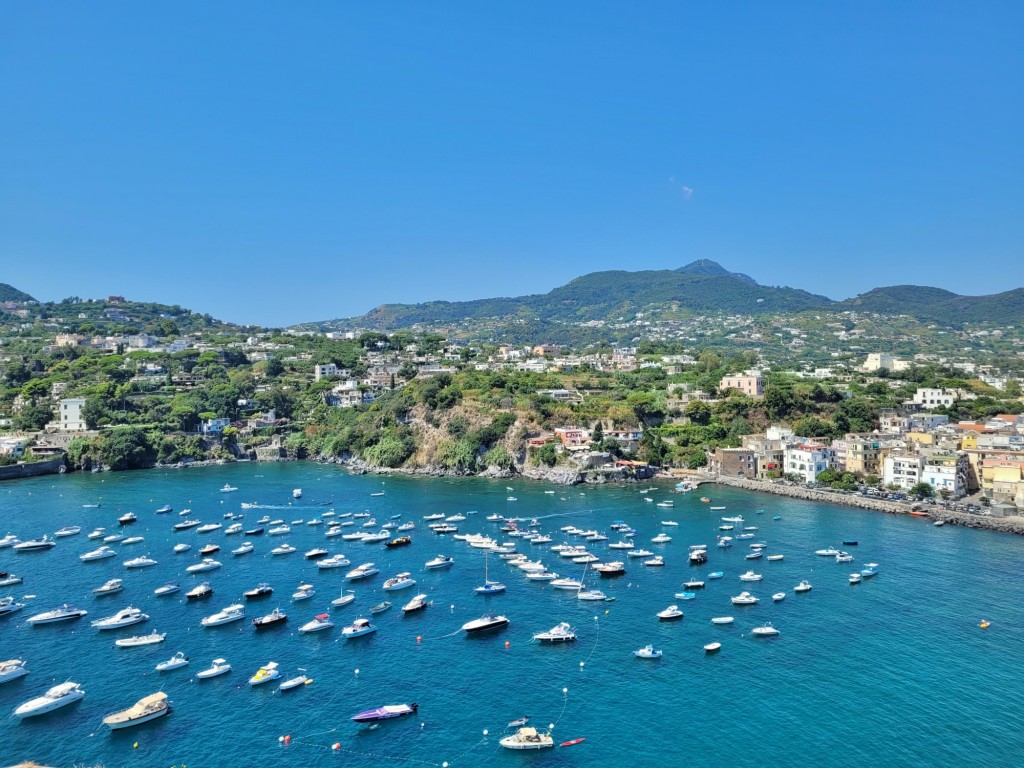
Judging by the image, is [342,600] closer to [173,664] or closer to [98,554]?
[173,664]

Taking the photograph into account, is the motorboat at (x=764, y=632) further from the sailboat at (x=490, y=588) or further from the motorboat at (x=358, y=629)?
the motorboat at (x=358, y=629)

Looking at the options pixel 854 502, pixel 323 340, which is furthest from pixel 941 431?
pixel 323 340

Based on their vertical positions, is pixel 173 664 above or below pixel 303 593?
below

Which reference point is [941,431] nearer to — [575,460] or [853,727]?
[575,460]

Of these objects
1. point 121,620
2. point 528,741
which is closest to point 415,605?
point 528,741

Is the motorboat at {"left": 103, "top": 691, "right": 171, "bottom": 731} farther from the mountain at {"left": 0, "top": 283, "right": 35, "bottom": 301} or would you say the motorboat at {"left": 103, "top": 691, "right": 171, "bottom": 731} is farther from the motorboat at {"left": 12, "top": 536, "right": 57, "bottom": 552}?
the mountain at {"left": 0, "top": 283, "right": 35, "bottom": 301}

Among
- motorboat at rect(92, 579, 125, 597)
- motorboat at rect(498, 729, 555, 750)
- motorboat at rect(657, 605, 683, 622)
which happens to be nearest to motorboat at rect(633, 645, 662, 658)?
motorboat at rect(657, 605, 683, 622)
